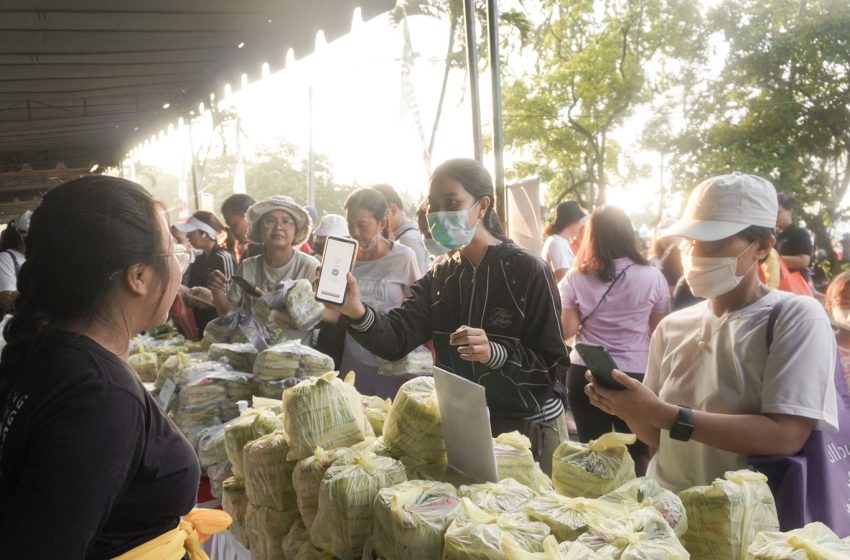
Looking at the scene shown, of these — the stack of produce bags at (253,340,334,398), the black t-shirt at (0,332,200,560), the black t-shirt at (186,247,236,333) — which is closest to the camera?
the black t-shirt at (0,332,200,560)

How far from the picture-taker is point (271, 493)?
79.0 inches

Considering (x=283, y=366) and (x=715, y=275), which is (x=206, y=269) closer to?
(x=283, y=366)

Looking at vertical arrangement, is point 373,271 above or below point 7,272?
above

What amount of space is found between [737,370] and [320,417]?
118cm

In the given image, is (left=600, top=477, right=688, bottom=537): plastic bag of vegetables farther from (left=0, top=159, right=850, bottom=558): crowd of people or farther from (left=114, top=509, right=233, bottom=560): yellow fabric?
(left=114, top=509, right=233, bottom=560): yellow fabric

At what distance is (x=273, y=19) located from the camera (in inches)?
194

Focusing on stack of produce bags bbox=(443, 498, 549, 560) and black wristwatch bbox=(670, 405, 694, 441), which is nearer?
stack of produce bags bbox=(443, 498, 549, 560)

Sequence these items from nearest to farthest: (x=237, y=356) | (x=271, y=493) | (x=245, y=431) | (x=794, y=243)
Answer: (x=271, y=493)
(x=245, y=431)
(x=237, y=356)
(x=794, y=243)

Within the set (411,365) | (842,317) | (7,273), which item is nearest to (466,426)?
(411,365)

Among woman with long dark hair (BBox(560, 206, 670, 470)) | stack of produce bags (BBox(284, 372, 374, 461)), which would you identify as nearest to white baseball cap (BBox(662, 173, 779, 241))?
stack of produce bags (BBox(284, 372, 374, 461))

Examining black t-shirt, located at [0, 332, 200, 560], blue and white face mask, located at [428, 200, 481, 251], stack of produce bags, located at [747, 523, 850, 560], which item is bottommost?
stack of produce bags, located at [747, 523, 850, 560]

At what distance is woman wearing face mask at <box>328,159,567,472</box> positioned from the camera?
2332 mm

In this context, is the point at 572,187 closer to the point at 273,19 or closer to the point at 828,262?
the point at 828,262

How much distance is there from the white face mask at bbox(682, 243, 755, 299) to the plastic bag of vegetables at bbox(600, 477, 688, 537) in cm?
63
